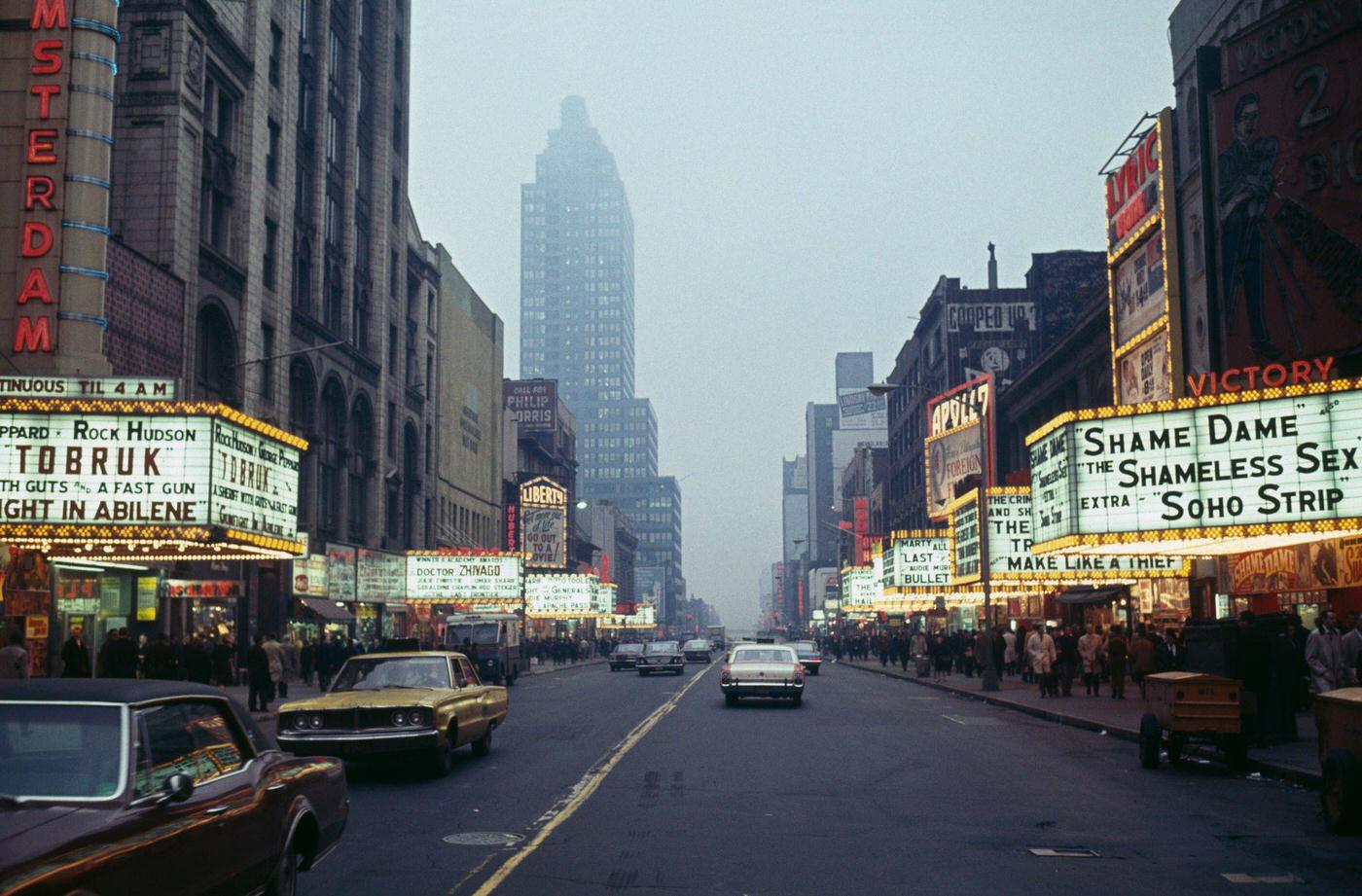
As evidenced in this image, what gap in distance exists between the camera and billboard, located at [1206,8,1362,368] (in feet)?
91.7

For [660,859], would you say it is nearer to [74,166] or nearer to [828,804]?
[828,804]

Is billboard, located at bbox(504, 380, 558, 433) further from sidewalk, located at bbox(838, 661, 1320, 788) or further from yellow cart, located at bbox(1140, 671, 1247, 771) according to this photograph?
yellow cart, located at bbox(1140, 671, 1247, 771)

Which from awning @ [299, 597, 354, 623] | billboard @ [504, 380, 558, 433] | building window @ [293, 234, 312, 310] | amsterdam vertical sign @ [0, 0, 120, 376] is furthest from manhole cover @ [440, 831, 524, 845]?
billboard @ [504, 380, 558, 433]

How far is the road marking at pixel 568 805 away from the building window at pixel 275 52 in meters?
34.4

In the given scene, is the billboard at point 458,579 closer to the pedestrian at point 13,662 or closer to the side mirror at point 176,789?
the pedestrian at point 13,662

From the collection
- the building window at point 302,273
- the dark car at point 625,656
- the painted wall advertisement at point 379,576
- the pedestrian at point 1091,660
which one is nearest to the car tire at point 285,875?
the pedestrian at point 1091,660

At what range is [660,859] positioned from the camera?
35.4ft

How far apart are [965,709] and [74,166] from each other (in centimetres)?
2533

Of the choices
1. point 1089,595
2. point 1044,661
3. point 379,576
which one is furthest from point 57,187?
point 1089,595

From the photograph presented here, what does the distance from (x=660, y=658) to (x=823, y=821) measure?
44.3 meters

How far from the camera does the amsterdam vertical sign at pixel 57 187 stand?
102ft

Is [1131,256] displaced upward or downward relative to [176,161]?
downward

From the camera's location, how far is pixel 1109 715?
2670 cm

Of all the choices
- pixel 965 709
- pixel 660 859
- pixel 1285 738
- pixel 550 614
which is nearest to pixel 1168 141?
pixel 965 709
